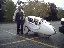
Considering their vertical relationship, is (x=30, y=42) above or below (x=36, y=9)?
below

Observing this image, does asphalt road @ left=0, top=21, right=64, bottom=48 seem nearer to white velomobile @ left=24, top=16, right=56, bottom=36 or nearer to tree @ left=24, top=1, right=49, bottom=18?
white velomobile @ left=24, top=16, right=56, bottom=36

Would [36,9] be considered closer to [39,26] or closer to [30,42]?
[39,26]

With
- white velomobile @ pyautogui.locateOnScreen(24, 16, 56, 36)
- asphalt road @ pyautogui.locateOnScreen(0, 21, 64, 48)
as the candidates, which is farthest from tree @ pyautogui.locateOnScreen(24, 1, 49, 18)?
asphalt road @ pyautogui.locateOnScreen(0, 21, 64, 48)

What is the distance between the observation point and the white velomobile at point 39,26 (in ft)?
27.2

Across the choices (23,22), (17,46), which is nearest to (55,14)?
(23,22)

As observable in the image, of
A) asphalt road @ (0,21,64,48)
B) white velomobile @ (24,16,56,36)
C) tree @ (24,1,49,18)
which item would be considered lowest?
asphalt road @ (0,21,64,48)

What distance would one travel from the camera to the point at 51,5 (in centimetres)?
4997

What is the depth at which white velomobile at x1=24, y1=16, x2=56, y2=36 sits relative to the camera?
27.2 feet

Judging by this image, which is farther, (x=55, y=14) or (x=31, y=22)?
(x=55, y=14)

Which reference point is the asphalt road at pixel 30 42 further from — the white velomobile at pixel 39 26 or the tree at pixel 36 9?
the tree at pixel 36 9

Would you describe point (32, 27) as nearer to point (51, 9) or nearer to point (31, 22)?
point (31, 22)

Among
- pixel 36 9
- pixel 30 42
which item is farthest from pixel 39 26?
pixel 36 9

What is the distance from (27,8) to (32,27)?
31521mm

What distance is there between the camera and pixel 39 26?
28.8ft
